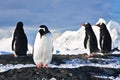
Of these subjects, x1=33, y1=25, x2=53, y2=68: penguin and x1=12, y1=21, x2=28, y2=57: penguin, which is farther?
x1=12, y1=21, x2=28, y2=57: penguin

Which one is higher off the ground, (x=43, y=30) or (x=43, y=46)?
(x=43, y=30)

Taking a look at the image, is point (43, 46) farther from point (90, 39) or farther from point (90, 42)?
point (90, 39)

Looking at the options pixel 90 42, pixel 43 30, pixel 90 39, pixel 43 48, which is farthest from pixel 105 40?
pixel 43 30

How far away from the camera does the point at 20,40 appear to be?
24.7 m

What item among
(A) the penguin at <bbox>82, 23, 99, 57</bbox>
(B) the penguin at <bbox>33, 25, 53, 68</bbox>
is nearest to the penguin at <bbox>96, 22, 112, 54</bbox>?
(A) the penguin at <bbox>82, 23, 99, 57</bbox>

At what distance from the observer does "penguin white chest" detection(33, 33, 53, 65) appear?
1736 centimetres

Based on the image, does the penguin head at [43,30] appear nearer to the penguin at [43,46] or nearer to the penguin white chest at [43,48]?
the penguin at [43,46]

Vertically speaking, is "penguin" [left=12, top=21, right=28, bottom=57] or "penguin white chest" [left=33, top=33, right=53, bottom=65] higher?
"penguin" [left=12, top=21, right=28, bottom=57]

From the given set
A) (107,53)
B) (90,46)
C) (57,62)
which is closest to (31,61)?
(57,62)

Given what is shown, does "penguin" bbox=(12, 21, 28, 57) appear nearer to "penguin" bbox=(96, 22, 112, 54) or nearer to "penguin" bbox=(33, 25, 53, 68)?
"penguin" bbox=(96, 22, 112, 54)

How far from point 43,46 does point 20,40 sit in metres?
7.28

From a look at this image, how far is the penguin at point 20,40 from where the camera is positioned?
24703 millimetres

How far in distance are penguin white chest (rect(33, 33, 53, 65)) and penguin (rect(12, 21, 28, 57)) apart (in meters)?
6.65

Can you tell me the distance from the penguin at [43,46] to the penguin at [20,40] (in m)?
6.65
